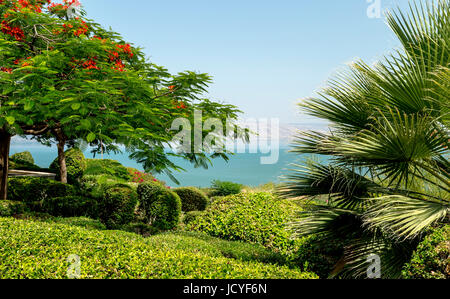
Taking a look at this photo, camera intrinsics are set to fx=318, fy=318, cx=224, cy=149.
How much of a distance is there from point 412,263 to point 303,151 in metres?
2.06

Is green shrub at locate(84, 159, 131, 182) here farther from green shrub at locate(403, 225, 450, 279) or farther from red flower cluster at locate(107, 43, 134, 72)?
green shrub at locate(403, 225, 450, 279)

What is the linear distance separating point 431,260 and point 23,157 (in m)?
22.5

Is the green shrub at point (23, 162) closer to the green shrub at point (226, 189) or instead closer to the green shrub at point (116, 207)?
the green shrub at point (226, 189)

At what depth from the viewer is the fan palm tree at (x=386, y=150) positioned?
12.6ft

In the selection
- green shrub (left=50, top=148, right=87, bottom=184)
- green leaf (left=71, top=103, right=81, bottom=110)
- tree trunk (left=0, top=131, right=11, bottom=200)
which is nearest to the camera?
green leaf (left=71, top=103, right=81, bottom=110)

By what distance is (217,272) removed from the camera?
4168 mm

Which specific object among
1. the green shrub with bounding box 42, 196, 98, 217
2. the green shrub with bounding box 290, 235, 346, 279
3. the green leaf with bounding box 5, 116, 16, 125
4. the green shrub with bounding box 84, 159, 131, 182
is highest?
the green leaf with bounding box 5, 116, 16, 125

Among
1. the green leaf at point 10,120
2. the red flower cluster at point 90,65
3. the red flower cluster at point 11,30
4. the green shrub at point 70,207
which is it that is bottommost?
the green shrub at point 70,207

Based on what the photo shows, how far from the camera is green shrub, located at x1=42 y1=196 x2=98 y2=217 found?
9836 mm

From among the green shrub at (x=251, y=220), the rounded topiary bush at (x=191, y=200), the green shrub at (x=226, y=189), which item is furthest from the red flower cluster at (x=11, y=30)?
the green shrub at (x=226, y=189)

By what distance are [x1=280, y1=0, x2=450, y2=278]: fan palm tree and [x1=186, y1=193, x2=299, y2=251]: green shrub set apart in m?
2.34

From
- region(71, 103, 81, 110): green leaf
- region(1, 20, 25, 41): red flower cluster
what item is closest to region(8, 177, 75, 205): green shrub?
region(1, 20, 25, 41): red flower cluster

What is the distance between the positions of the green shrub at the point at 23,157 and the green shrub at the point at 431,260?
68.8 feet

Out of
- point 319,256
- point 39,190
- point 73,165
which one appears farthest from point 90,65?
point 73,165
